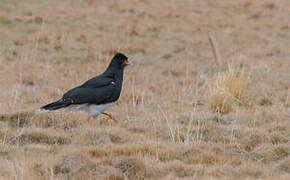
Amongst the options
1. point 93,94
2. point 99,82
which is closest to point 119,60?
point 99,82

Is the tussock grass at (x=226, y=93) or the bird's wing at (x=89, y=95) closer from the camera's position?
the bird's wing at (x=89, y=95)

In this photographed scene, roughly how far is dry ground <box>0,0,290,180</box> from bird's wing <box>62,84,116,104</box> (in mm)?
309

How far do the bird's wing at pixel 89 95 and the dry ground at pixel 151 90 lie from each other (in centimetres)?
31

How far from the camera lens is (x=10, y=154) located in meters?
5.23

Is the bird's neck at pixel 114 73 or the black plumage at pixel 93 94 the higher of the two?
the bird's neck at pixel 114 73

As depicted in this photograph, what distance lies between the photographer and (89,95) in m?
6.56

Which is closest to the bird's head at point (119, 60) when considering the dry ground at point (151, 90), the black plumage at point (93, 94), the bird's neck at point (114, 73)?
the bird's neck at point (114, 73)

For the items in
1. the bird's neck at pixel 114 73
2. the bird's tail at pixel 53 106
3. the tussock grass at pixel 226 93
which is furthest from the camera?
the tussock grass at pixel 226 93

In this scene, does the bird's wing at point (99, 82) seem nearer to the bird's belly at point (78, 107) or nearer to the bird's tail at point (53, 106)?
the bird's belly at point (78, 107)

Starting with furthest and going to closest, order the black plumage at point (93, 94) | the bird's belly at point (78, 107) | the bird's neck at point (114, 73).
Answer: the bird's neck at point (114, 73), the bird's belly at point (78, 107), the black plumage at point (93, 94)

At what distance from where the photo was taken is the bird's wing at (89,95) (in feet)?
21.2

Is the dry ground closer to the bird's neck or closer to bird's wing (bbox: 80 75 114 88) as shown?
bird's wing (bbox: 80 75 114 88)

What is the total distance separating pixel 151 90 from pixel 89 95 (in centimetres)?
311

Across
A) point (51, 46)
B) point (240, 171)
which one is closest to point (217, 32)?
point (51, 46)
